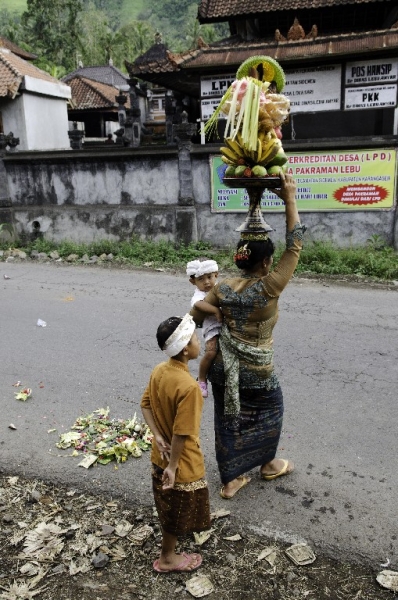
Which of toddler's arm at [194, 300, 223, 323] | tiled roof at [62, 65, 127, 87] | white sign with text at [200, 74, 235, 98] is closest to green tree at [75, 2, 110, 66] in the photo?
tiled roof at [62, 65, 127, 87]

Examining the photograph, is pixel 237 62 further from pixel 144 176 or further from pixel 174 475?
pixel 174 475

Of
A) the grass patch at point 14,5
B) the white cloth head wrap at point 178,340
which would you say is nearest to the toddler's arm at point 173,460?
the white cloth head wrap at point 178,340

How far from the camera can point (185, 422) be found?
256 cm

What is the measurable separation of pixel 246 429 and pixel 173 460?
851mm

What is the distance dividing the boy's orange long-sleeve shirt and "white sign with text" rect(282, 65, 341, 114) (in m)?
9.91

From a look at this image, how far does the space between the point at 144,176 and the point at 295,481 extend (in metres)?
9.27

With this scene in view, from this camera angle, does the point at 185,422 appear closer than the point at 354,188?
Yes

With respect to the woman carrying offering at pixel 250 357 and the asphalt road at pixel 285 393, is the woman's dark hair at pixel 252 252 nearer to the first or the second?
the woman carrying offering at pixel 250 357

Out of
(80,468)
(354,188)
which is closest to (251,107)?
(80,468)

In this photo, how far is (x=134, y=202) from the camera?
1205cm

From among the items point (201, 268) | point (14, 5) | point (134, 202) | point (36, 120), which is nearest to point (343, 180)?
point (134, 202)

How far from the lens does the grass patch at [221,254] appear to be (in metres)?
9.52

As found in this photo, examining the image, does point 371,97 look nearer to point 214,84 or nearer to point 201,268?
point 214,84

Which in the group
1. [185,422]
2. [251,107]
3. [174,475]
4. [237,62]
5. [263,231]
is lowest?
[174,475]
